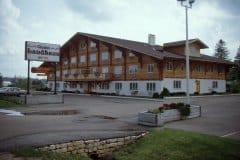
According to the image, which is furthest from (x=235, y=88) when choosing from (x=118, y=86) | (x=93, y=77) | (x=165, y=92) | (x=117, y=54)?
(x=93, y=77)

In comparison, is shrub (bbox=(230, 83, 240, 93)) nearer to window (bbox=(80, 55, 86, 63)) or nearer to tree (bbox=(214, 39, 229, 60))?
window (bbox=(80, 55, 86, 63))

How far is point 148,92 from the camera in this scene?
41.8m

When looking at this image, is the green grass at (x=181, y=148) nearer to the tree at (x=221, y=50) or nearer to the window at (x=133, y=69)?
the window at (x=133, y=69)

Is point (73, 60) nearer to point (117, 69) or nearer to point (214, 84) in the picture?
point (117, 69)

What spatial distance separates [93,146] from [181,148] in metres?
3.37

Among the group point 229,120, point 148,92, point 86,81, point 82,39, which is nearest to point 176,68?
point 148,92

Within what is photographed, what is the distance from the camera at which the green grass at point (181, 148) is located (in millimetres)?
10461

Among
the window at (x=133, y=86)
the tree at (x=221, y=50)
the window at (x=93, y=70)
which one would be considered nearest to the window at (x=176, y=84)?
the window at (x=133, y=86)

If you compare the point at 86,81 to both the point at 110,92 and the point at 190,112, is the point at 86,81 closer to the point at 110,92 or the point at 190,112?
the point at 110,92

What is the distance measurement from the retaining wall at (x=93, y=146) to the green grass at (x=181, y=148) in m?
0.38

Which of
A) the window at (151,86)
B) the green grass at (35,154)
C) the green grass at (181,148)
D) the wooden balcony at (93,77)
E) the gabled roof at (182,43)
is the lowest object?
the green grass at (181,148)

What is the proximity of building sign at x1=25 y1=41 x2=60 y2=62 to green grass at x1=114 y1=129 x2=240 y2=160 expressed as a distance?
773 inches

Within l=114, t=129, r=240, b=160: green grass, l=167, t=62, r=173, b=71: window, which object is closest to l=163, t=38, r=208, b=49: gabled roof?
l=167, t=62, r=173, b=71: window

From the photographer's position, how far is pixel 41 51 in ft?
97.7
